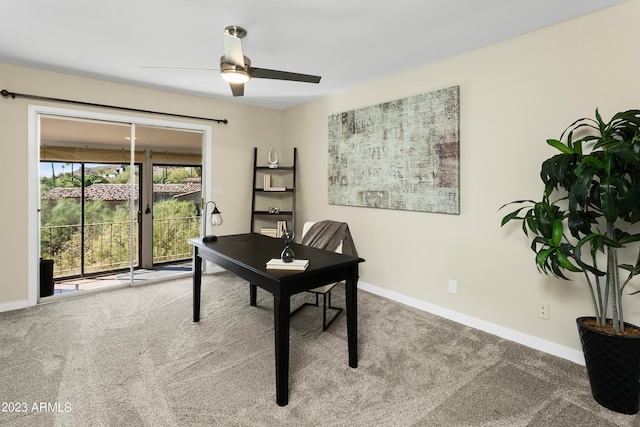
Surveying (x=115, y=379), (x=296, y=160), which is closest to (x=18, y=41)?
(x=115, y=379)

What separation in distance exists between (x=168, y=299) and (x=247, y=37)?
2.78 meters

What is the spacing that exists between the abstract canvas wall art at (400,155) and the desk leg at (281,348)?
6.33 feet

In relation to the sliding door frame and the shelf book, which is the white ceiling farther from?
the shelf book

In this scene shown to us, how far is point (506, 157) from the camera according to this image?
2711 millimetres

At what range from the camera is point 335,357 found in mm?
2428

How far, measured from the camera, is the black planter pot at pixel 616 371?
1.82m

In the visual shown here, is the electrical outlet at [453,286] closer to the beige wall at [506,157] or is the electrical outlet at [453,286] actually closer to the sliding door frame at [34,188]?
the beige wall at [506,157]

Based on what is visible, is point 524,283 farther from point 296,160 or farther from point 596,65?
point 296,160

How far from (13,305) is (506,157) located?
4.87 m

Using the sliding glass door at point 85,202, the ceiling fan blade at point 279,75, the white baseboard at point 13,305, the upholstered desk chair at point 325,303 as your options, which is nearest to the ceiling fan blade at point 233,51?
the ceiling fan blade at point 279,75

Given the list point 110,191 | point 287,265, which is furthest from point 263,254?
point 110,191

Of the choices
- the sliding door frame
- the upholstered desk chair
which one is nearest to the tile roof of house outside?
the sliding door frame

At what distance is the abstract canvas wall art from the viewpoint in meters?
3.06

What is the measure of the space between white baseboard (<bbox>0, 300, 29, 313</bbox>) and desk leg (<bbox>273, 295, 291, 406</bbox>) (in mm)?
3184
